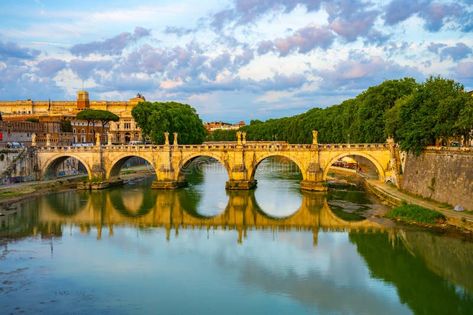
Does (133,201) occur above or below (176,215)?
above

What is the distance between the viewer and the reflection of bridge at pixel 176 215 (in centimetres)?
3729

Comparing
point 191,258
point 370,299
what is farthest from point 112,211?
point 370,299

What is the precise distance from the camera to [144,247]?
31.1 meters

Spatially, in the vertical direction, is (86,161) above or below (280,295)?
above

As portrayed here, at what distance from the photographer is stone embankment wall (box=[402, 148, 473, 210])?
33.4m

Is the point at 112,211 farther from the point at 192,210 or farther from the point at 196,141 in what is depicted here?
the point at 196,141

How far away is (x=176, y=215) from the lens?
137 feet

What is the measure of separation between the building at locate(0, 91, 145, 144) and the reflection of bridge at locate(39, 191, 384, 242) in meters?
47.4

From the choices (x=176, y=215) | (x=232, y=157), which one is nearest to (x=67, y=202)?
(x=176, y=215)

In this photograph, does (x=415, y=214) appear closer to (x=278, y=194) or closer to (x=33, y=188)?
(x=278, y=194)

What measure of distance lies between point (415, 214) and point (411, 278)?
10209 mm

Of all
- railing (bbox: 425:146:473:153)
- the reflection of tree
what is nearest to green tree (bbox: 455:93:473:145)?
railing (bbox: 425:146:473:153)

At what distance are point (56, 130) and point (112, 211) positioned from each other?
1807 inches

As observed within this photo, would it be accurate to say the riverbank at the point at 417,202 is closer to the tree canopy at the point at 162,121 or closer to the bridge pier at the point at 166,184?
the bridge pier at the point at 166,184
